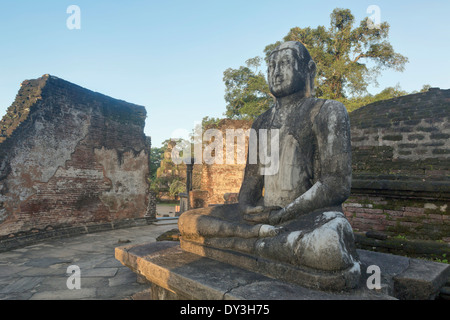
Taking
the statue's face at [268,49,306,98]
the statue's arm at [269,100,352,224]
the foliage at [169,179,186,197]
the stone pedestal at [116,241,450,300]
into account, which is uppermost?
the statue's face at [268,49,306,98]

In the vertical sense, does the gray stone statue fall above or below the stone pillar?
above

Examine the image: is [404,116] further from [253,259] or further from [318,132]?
[253,259]

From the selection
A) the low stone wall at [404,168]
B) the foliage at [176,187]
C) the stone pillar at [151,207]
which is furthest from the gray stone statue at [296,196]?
the foliage at [176,187]

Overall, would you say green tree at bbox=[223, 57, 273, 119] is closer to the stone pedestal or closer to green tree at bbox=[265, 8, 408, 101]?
green tree at bbox=[265, 8, 408, 101]

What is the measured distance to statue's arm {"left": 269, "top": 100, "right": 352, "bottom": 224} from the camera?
84.6 inches

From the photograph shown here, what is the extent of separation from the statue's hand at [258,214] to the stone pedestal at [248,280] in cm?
41

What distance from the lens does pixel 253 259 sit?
6.68 feet

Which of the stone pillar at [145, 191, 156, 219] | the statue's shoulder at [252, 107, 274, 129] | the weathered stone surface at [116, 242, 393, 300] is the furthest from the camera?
the stone pillar at [145, 191, 156, 219]

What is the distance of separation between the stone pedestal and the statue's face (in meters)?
1.62

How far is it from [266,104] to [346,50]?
548 cm

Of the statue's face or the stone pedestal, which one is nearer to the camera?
the stone pedestal

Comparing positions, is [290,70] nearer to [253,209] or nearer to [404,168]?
[253,209]

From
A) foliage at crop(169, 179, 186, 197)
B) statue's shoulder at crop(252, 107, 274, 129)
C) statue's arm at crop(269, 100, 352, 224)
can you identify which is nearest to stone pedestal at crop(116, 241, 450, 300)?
statue's arm at crop(269, 100, 352, 224)
